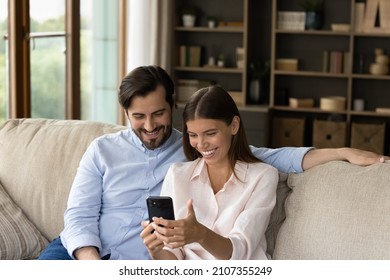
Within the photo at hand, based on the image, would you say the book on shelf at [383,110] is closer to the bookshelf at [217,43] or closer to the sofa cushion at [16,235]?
the bookshelf at [217,43]

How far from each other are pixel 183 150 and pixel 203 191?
205 mm

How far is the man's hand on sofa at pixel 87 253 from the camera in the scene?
2527 mm

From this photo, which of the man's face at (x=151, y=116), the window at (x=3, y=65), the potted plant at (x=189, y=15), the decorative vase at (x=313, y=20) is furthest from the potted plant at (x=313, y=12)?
the man's face at (x=151, y=116)

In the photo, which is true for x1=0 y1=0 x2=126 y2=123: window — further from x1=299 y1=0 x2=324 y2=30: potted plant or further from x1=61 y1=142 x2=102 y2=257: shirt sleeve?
x1=61 y1=142 x2=102 y2=257: shirt sleeve

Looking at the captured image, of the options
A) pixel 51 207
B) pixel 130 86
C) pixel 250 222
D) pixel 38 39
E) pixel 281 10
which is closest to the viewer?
pixel 250 222

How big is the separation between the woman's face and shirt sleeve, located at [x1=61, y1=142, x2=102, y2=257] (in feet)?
1.36

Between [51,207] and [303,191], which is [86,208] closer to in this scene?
[51,207]

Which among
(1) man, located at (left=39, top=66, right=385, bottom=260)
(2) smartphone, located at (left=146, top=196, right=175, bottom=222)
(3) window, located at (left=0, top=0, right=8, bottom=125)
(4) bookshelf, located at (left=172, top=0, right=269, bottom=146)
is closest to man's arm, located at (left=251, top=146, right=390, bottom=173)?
(1) man, located at (left=39, top=66, right=385, bottom=260)

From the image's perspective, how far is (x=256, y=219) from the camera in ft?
7.82

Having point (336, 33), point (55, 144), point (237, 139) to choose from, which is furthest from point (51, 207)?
point (336, 33)

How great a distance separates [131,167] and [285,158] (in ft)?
1.70

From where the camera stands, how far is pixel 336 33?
244 inches

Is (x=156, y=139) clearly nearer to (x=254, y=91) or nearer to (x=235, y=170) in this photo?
(x=235, y=170)

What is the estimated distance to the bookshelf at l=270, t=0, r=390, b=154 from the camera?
6238 millimetres
